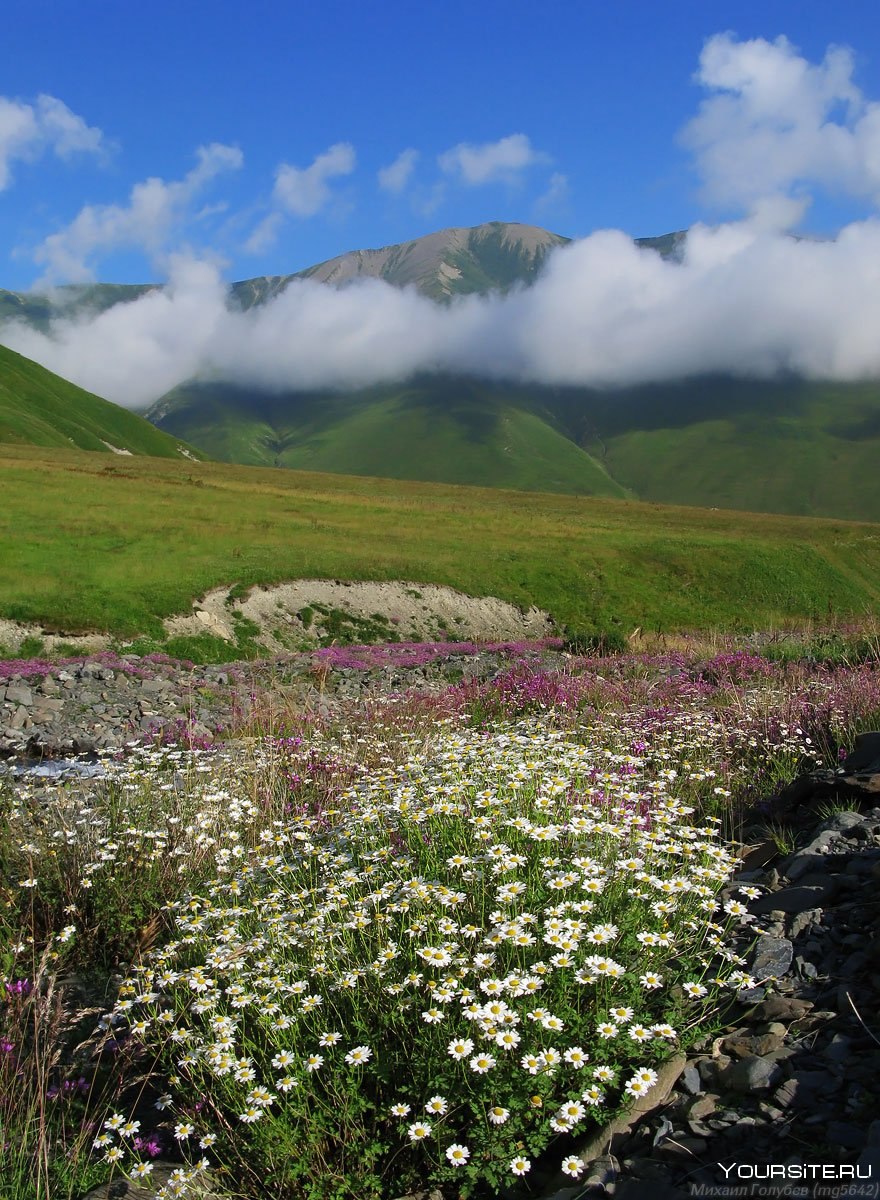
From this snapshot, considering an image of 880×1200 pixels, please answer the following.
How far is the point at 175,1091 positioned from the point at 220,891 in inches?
63.3

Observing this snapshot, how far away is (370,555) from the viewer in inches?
1960

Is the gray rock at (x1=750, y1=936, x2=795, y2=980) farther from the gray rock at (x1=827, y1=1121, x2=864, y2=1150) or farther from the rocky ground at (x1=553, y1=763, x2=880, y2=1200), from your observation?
the gray rock at (x1=827, y1=1121, x2=864, y2=1150)

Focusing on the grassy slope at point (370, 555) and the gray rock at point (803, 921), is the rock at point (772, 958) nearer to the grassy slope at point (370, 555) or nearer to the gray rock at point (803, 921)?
the gray rock at point (803, 921)

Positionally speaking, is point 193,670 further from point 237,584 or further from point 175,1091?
point 175,1091

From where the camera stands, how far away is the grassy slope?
3775cm

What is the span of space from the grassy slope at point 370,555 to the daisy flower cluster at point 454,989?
30.0 metres

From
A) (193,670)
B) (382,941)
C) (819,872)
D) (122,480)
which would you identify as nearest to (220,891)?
(382,941)

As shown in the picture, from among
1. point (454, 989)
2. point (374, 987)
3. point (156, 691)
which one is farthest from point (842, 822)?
point (156, 691)

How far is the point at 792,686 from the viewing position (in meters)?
15.0

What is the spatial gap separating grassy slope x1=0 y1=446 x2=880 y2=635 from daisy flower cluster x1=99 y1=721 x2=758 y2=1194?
30.0 meters

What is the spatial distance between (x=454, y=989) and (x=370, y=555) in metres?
45.7

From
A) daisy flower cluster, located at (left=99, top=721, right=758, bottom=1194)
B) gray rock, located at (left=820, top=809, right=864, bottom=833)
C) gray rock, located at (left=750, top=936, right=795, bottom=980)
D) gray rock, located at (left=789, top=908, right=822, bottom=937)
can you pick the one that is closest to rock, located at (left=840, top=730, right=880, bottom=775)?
gray rock, located at (left=820, top=809, right=864, bottom=833)

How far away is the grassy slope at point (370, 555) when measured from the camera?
124ft

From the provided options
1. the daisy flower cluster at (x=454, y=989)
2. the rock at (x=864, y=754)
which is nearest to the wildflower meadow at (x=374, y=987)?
the daisy flower cluster at (x=454, y=989)
